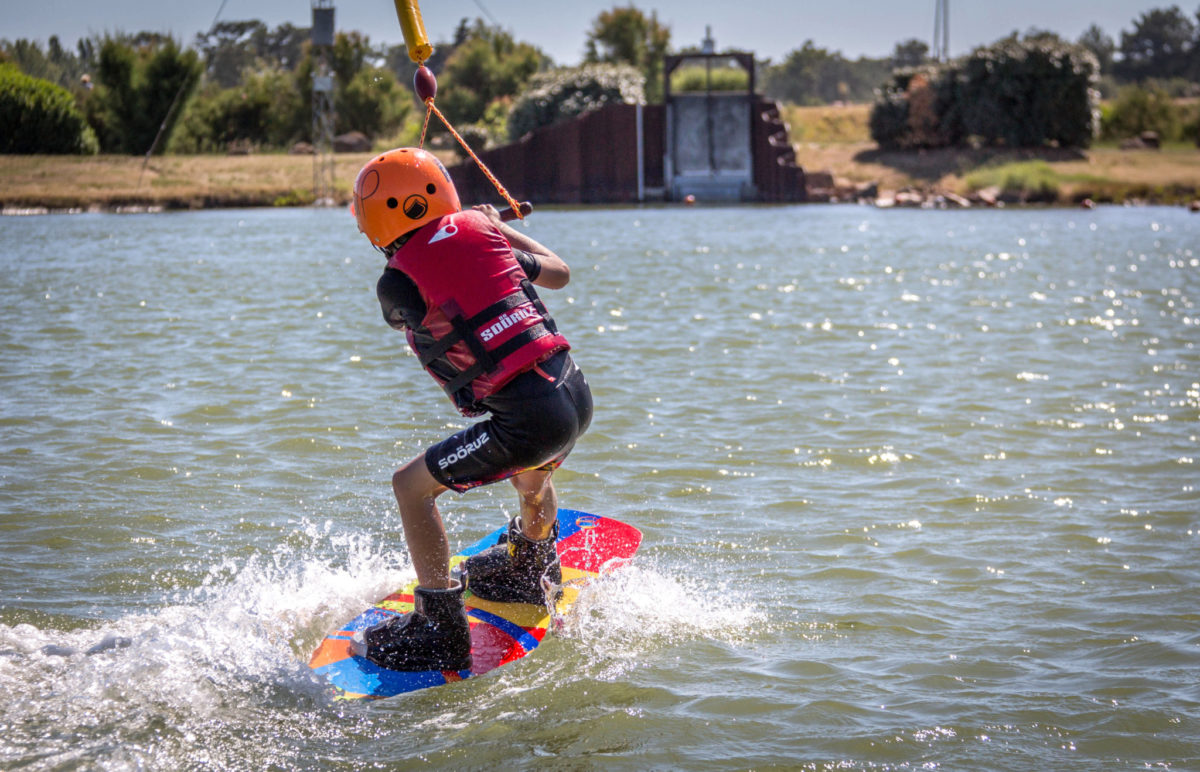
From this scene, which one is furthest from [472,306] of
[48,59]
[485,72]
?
[485,72]

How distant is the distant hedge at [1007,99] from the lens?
4981 cm

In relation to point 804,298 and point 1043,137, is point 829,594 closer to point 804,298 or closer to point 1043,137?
point 804,298

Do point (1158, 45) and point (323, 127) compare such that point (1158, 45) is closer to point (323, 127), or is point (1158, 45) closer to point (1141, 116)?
point (1141, 116)

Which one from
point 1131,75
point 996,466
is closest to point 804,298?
point 996,466

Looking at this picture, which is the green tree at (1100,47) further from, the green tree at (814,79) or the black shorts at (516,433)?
the black shorts at (516,433)

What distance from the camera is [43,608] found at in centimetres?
507

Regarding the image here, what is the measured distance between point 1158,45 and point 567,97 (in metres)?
78.6

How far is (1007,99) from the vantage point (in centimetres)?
5081

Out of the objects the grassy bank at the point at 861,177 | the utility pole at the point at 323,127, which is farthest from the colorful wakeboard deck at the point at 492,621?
the utility pole at the point at 323,127

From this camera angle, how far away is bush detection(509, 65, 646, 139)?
4975 cm

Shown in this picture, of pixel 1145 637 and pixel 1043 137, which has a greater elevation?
pixel 1043 137

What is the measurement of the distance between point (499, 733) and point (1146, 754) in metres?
2.15

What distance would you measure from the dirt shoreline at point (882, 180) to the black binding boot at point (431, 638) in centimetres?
2957

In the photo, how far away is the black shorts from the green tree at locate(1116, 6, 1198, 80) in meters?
113
